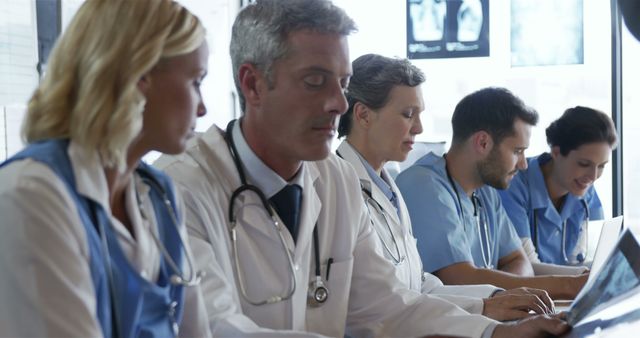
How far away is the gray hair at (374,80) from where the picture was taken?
2.59 meters

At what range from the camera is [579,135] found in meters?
3.68

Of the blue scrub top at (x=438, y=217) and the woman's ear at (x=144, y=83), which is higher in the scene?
the woman's ear at (x=144, y=83)

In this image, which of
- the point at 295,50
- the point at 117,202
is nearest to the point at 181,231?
the point at 117,202

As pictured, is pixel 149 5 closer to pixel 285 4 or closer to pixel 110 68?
pixel 110 68

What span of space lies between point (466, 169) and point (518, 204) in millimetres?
632

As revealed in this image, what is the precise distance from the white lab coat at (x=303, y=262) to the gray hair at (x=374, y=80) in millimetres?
622

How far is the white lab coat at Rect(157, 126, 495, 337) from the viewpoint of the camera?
159 centimetres

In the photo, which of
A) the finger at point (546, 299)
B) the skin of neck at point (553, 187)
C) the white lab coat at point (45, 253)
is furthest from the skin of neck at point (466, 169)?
the white lab coat at point (45, 253)

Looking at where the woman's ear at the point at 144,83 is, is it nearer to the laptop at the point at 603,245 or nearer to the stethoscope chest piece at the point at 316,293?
the stethoscope chest piece at the point at 316,293

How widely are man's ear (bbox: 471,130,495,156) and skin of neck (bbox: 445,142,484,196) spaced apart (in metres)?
0.02

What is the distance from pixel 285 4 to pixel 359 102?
85 centimetres

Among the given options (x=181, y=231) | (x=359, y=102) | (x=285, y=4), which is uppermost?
(x=285, y=4)

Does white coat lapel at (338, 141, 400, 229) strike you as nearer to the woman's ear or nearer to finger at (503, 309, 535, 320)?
finger at (503, 309, 535, 320)

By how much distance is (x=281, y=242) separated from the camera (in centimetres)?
171
